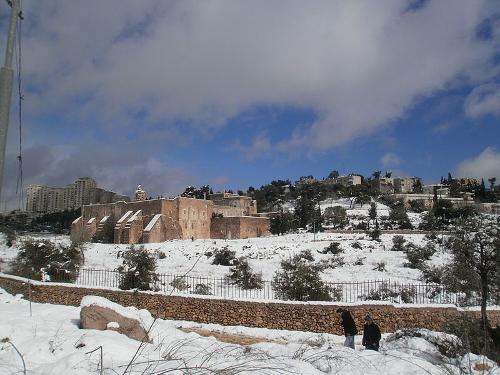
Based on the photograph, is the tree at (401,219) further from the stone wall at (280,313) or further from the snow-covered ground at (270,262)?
the stone wall at (280,313)

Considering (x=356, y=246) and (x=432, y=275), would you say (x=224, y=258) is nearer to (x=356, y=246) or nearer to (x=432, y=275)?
(x=356, y=246)

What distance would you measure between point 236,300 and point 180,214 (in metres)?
33.9

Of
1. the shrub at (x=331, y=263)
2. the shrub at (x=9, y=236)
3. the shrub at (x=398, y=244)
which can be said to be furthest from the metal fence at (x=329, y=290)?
the shrub at (x=9, y=236)

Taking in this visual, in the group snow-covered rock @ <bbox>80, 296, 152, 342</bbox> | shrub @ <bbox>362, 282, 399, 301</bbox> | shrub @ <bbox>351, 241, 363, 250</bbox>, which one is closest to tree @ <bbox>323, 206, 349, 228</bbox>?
shrub @ <bbox>351, 241, 363, 250</bbox>

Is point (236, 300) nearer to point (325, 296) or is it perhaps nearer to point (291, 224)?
point (325, 296)

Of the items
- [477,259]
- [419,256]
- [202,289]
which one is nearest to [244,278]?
[202,289]

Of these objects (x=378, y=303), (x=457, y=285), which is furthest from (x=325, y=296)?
(x=457, y=285)

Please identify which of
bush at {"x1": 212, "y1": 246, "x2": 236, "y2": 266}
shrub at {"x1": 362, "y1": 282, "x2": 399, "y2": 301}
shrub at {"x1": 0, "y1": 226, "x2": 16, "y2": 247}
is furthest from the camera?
shrub at {"x1": 0, "y1": 226, "x2": 16, "y2": 247}

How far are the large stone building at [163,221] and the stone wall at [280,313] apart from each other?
94.9 feet

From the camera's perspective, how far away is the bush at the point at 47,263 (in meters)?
21.1

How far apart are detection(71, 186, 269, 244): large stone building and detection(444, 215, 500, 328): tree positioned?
3189 cm

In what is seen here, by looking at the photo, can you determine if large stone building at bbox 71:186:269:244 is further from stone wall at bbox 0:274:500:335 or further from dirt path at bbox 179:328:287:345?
dirt path at bbox 179:328:287:345

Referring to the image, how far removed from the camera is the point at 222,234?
5150cm

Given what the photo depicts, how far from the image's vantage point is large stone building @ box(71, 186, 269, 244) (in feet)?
145
